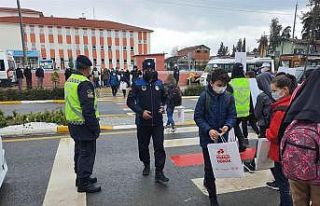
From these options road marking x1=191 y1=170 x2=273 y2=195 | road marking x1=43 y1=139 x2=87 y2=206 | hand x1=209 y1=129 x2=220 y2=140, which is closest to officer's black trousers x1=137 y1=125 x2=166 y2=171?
road marking x1=191 y1=170 x2=273 y2=195

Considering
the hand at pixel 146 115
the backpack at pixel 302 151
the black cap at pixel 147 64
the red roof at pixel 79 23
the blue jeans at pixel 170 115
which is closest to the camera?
the backpack at pixel 302 151

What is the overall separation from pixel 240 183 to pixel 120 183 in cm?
182

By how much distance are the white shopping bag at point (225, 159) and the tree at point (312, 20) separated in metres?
35.8

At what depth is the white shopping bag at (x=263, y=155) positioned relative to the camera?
146 inches

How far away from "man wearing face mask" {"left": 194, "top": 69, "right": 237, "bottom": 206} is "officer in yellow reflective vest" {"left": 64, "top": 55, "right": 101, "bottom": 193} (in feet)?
4.80

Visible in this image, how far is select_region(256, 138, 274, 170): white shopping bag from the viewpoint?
3.71 m

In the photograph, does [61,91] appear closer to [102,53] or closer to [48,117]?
[48,117]

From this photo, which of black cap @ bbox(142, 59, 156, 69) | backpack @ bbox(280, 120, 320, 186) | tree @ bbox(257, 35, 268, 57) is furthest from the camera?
tree @ bbox(257, 35, 268, 57)

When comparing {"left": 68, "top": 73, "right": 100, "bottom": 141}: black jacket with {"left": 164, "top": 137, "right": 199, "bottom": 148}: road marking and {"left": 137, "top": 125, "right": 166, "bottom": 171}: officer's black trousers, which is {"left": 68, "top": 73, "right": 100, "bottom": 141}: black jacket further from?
{"left": 164, "top": 137, "right": 199, "bottom": 148}: road marking

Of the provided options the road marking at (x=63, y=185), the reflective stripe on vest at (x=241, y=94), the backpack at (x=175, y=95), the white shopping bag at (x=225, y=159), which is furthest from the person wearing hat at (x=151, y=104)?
the backpack at (x=175, y=95)

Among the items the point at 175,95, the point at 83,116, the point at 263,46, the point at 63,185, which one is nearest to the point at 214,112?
the point at 83,116

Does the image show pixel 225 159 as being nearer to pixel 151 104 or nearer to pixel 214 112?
pixel 214 112

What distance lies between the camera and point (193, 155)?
21.1ft

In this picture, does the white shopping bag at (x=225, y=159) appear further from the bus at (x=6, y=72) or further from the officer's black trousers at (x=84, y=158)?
the bus at (x=6, y=72)
